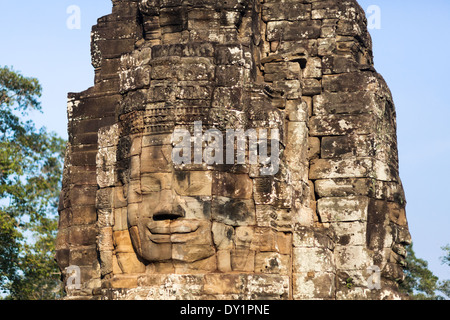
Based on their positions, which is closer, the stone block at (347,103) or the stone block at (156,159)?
the stone block at (156,159)

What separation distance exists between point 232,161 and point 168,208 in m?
1.23

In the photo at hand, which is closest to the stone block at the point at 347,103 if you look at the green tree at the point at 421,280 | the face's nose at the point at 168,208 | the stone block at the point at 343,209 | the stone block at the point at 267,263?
the stone block at the point at 343,209

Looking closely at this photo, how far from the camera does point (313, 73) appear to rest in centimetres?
1733

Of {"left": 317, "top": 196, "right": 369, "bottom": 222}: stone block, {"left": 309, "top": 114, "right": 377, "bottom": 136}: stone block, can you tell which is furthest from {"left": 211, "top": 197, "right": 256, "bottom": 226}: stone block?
{"left": 309, "top": 114, "right": 377, "bottom": 136}: stone block

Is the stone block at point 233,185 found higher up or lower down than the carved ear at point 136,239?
higher up

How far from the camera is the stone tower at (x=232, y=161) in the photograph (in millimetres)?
14891

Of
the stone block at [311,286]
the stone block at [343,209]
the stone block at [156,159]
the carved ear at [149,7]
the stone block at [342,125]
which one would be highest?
the carved ear at [149,7]

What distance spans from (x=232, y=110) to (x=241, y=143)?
0.53 meters

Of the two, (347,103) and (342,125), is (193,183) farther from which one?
(347,103)

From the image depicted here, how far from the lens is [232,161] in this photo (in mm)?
15094

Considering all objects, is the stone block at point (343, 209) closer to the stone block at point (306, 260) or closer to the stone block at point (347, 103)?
the stone block at point (306, 260)

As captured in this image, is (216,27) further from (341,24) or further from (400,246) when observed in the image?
(400,246)

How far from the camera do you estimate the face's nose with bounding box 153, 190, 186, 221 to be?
14734 millimetres

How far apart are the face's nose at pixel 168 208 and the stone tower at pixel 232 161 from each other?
0.7 inches
